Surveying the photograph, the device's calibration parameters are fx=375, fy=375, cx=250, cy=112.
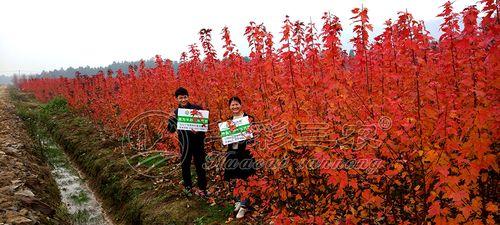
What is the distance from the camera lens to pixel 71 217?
9047 millimetres

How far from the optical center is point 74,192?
11.3 meters

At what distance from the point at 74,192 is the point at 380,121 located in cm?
1005

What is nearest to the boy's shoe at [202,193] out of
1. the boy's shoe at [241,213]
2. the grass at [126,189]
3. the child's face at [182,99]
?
the grass at [126,189]

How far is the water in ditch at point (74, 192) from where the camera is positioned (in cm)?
927

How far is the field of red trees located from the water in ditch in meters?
3.95

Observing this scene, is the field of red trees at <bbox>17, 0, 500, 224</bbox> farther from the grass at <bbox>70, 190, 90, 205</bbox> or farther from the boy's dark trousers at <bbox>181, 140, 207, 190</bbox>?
the grass at <bbox>70, 190, 90, 205</bbox>

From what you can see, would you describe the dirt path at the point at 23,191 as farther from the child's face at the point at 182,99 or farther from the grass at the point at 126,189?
the child's face at the point at 182,99

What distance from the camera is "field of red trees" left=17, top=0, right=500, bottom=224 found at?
3480 mm

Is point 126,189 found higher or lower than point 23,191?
lower

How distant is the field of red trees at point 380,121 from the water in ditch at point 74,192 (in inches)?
155

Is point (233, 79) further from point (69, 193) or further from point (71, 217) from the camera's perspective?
point (69, 193)

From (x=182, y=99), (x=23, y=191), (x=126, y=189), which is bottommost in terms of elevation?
(x=126, y=189)

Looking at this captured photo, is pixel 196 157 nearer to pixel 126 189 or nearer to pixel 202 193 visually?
pixel 202 193

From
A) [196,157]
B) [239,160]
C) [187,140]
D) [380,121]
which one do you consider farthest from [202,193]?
[380,121]
